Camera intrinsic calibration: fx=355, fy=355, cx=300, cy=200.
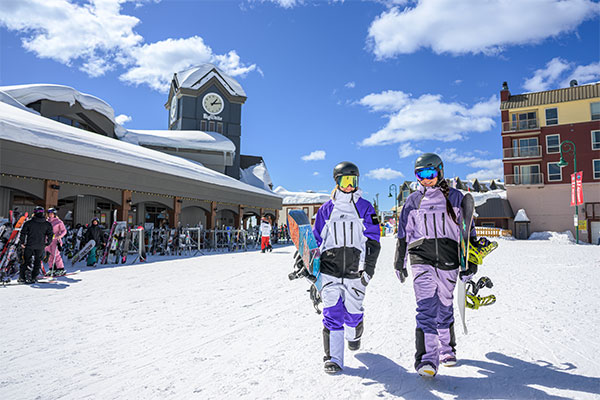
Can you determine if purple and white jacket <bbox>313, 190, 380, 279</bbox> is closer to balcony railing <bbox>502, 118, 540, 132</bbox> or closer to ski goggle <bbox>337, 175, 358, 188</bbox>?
ski goggle <bbox>337, 175, 358, 188</bbox>

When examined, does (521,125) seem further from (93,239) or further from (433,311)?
(433,311)

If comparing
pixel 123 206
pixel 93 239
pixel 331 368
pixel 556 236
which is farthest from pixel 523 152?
pixel 331 368

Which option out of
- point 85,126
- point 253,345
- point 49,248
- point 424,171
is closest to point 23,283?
point 49,248

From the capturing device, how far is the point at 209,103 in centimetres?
3622

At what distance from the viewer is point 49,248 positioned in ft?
30.1

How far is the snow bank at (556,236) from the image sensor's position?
2641 centimetres

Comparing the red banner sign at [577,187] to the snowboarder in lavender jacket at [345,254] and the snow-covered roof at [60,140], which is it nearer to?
the snow-covered roof at [60,140]

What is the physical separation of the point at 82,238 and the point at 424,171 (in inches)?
544

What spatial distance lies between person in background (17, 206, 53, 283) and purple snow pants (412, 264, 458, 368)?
8.60 metres

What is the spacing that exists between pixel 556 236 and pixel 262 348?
31.7 meters

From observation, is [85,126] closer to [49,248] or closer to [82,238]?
[82,238]

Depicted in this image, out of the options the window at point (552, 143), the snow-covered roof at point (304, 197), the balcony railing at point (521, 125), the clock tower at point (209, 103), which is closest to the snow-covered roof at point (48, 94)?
the clock tower at point (209, 103)

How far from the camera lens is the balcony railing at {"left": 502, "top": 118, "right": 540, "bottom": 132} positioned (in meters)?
31.8

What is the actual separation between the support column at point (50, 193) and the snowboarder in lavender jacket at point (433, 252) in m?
14.3
